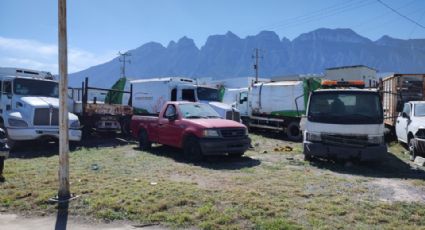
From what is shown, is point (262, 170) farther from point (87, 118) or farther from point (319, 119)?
point (87, 118)

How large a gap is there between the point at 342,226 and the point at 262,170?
4658 mm

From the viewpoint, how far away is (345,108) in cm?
1141

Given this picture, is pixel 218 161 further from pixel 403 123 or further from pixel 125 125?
pixel 125 125

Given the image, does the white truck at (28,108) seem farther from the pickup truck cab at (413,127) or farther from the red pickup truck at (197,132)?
the pickup truck cab at (413,127)

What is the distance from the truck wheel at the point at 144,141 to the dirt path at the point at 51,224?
25.9ft

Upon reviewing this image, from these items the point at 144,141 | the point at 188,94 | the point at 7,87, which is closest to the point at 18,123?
the point at 7,87

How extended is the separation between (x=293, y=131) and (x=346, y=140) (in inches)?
350

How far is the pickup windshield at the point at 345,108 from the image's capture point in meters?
11.0

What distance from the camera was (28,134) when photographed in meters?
14.0

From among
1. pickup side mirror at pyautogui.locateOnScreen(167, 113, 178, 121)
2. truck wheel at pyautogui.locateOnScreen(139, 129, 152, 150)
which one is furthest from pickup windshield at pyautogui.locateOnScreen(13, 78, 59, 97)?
pickup side mirror at pyautogui.locateOnScreen(167, 113, 178, 121)

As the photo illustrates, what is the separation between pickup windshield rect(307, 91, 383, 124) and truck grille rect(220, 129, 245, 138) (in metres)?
2.00

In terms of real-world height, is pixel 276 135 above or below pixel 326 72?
below

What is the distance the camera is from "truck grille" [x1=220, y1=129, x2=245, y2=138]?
11.8 meters

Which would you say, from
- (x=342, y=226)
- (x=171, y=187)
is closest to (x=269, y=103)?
(x=171, y=187)
